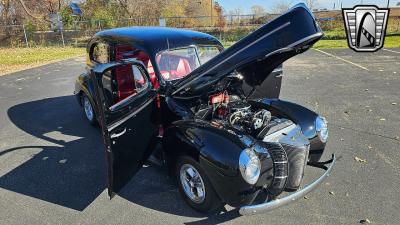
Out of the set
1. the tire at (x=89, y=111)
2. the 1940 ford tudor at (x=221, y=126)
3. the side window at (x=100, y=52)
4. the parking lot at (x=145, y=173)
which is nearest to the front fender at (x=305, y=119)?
the 1940 ford tudor at (x=221, y=126)

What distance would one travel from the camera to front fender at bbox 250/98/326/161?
153 inches

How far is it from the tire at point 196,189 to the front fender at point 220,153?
10 cm

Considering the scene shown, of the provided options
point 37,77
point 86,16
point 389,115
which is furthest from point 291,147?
point 86,16

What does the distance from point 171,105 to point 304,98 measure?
4.93 m

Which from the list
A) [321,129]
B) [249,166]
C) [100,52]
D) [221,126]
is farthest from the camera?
[100,52]

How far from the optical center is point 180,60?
4891 mm

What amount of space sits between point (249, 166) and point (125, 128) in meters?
1.35

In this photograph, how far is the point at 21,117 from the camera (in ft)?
23.3

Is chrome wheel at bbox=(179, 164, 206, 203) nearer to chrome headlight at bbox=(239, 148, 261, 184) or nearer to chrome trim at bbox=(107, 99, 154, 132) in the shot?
chrome headlight at bbox=(239, 148, 261, 184)

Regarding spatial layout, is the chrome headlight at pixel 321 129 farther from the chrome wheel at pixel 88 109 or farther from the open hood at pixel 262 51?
the chrome wheel at pixel 88 109

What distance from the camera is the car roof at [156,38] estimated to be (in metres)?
4.82

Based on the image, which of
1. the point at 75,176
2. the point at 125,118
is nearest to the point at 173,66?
the point at 125,118

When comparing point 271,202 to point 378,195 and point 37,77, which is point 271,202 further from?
point 37,77

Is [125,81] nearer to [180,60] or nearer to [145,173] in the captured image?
[180,60]
